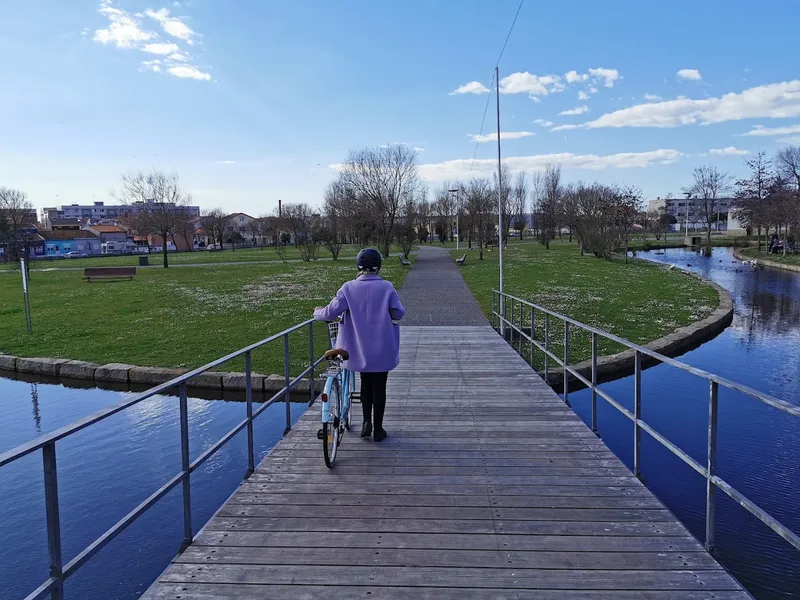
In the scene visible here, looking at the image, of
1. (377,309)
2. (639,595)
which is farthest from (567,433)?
(639,595)

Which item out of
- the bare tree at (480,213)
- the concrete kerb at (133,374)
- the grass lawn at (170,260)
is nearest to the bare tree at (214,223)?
the grass lawn at (170,260)

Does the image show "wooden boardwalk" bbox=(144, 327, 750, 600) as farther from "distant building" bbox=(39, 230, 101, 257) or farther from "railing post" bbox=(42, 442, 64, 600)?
"distant building" bbox=(39, 230, 101, 257)

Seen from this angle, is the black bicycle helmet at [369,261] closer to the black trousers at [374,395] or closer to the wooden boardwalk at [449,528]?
the black trousers at [374,395]

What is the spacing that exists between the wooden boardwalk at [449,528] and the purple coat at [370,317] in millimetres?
819

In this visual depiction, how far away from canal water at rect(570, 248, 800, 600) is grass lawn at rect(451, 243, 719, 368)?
1395 mm

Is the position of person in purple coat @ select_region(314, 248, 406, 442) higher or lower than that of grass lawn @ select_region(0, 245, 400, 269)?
higher

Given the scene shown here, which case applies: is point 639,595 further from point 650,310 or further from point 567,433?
point 650,310

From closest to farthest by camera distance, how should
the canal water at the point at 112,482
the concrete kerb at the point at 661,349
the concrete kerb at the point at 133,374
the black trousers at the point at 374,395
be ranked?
the canal water at the point at 112,482, the black trousers at the point at 374,395, the concrete kerb at the point at 133,374, the concrete kerb at the point at 661,349

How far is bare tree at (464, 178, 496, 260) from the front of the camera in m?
44.3

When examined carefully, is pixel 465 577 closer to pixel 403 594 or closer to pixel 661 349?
pixel 403 594

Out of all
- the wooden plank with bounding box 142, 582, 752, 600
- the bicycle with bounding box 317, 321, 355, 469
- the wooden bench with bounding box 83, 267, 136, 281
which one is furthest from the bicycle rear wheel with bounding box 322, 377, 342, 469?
the wooden bench with bounding box 83, 267, 136, 281

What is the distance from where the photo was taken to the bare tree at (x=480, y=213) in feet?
145

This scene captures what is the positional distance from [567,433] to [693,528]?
1384 millimetres

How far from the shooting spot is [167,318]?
16562 millimetres
